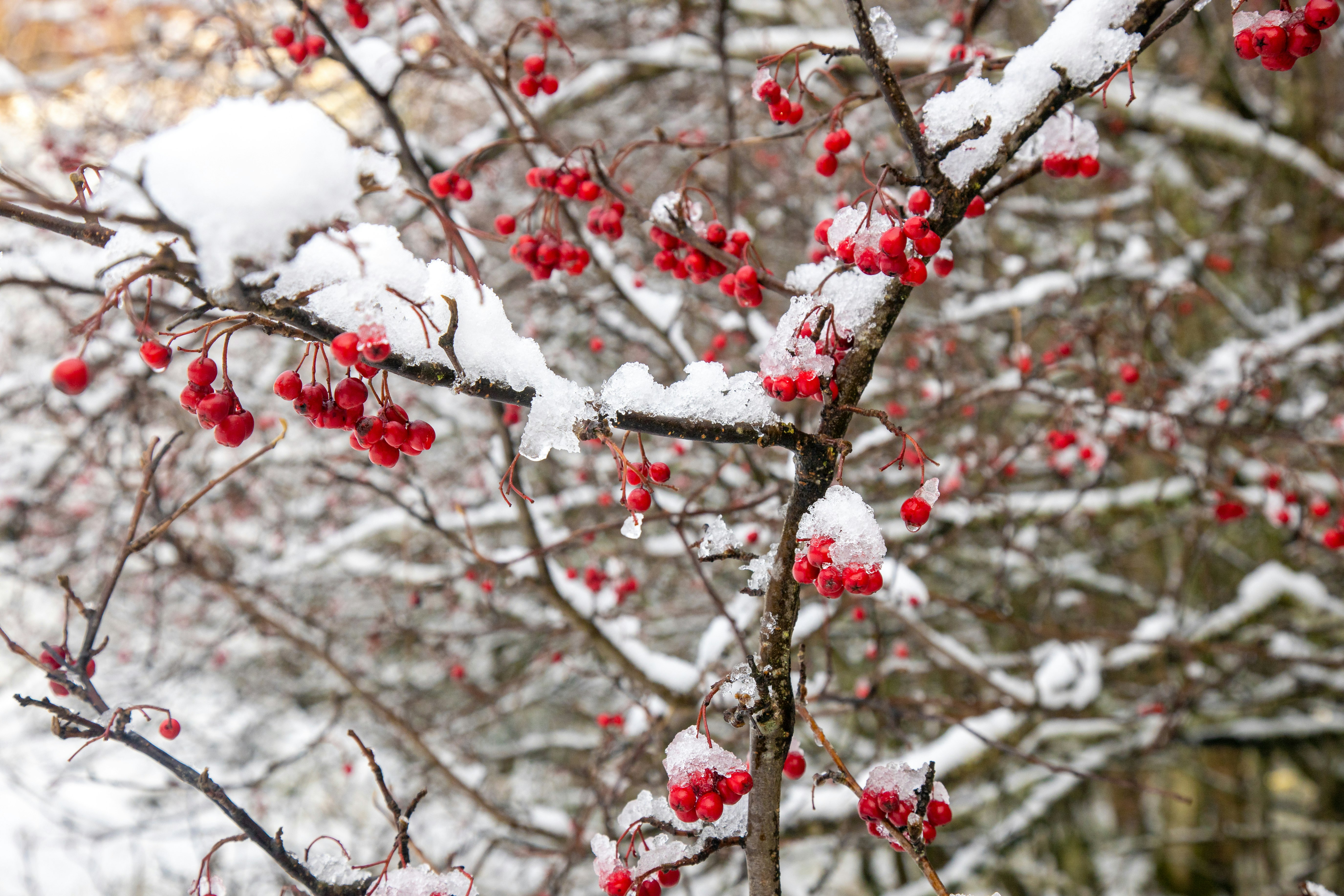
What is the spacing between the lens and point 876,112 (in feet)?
17.3

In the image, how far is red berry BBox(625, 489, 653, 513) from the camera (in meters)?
1.44

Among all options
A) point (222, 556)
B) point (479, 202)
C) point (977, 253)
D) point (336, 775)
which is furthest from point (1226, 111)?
point (336, 775)

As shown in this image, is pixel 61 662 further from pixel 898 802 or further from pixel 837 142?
pixel 837 142

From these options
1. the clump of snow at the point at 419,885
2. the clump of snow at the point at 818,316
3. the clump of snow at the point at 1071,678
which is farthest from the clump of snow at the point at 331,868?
the clump of snow at the point at 1071,678

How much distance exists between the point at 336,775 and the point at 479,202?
495 centimetres

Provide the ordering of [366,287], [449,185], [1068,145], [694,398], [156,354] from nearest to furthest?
[366,287] → [156,354] → [694,398] → [1068,145] → [449,185]

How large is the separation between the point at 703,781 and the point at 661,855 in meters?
0.27

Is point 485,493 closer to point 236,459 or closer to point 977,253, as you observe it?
point 236,459

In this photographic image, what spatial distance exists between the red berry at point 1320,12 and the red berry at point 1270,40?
0.13 feet

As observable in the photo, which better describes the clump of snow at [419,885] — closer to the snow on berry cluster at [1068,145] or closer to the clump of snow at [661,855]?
the clump of snow at [661,855]

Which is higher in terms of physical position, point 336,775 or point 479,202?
point 479,202

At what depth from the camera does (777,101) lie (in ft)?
5.32

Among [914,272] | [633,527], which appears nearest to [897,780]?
[633,527]

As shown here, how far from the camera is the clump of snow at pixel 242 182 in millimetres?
864
